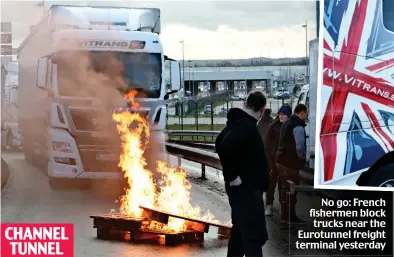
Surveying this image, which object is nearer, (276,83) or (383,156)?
(383,156)

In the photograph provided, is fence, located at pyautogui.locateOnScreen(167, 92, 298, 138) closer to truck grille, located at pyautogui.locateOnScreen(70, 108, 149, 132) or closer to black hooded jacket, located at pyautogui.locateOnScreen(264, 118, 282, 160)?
black hooded jacket, located at pyautogui.locateOnScreen(264, 118, 282, 160)

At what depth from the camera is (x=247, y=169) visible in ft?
19.7

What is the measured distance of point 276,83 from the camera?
7348 millimetres

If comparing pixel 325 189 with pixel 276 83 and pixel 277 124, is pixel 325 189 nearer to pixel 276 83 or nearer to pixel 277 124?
pixel 276 83

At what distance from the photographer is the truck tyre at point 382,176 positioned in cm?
674

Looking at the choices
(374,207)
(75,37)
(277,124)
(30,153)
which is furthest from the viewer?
(30,153)

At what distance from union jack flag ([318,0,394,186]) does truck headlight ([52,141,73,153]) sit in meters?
3.85

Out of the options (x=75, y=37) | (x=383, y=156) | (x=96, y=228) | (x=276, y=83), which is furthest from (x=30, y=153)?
(x=383, y=156)

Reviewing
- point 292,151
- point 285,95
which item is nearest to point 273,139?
point 292,151

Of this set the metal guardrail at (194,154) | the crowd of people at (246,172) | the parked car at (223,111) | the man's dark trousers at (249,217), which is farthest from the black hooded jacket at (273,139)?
the man's dark trousers at (249,217)

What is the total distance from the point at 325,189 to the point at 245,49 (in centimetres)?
149

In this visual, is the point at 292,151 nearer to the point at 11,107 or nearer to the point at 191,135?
the point at 191,135

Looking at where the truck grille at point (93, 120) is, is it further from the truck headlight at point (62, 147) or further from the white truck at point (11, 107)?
the white truck at point (11, 107)
